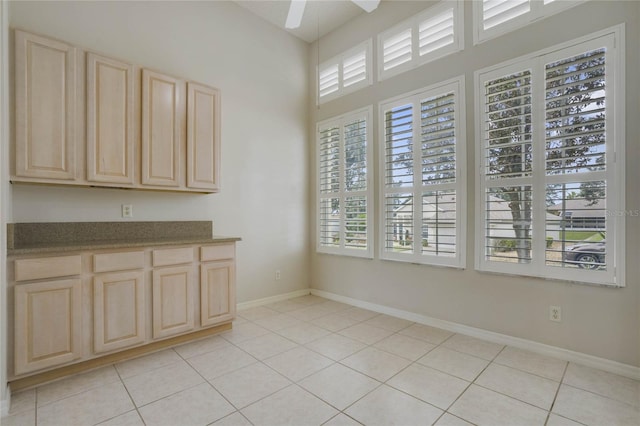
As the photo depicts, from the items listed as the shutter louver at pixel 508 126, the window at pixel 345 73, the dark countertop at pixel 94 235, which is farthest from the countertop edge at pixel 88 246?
the shutter louver at pixel 508 126

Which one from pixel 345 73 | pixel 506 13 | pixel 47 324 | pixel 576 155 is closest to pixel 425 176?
pixel 576 155

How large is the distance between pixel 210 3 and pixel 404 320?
4220mm

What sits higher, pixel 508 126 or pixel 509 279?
pixel 508 126

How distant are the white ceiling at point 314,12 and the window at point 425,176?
4.40 feet

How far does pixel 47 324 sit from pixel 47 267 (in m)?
0.38

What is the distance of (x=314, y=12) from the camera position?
395 centimetres

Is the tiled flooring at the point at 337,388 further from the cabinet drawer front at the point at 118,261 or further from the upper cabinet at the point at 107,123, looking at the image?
the upper cabinet at the point at 107,123

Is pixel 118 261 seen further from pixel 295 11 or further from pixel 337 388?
pixel 295 11

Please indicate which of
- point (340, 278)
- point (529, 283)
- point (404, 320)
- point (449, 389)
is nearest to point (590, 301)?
point (529, 283)

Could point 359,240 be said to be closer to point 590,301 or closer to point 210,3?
point 590,301

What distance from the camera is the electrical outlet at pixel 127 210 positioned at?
297 cm

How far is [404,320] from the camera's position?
3477 mm

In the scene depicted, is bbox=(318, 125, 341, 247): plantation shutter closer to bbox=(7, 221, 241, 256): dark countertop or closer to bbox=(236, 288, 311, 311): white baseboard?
bbox=(236, 288, 311, 311): white baseboard

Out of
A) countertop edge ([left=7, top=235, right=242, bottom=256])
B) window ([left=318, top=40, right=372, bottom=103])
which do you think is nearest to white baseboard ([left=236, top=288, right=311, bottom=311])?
countertop edge ([left=7, top=235, right=242, bottom=256])
